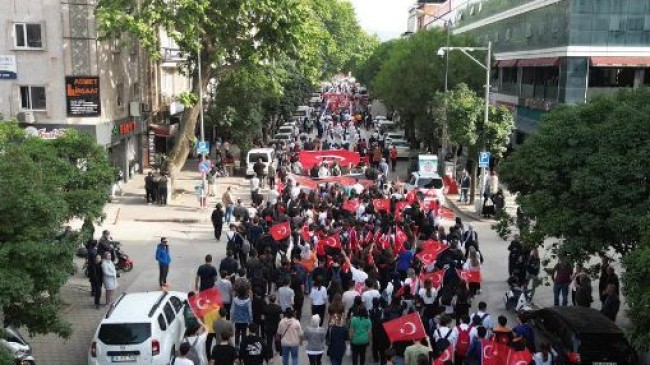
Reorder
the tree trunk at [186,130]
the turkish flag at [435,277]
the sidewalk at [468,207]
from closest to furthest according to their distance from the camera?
the turkish flag at [435,277], the sidewalk at [468,207], the tree trunk at [186,130]

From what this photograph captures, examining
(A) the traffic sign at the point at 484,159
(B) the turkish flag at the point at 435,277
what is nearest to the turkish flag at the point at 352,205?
(B) the turkish flag at the point at 435,277

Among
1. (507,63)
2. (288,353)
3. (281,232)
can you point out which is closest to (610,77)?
(507,63)

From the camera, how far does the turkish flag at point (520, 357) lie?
36.9 ft

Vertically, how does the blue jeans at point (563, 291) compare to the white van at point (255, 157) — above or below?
below

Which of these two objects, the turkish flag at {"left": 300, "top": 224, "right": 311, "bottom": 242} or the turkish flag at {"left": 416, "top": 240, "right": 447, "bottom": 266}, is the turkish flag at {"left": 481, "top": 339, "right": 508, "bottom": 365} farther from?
the turkish flag at {"left": 300, "top": 224, "right": 311, "bottom": 242}

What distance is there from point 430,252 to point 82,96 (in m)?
19.0

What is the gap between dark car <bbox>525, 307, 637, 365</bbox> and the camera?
1223 centimetres

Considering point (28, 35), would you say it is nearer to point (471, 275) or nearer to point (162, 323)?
point (162, 323)

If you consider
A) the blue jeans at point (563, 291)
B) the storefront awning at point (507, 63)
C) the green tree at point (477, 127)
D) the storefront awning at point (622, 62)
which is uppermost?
the storefront awning at point (507, 63)

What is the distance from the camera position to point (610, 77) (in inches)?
1547

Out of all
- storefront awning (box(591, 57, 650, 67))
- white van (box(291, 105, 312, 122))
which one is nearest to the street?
storefront awning (box(591, 57, 650, 67))

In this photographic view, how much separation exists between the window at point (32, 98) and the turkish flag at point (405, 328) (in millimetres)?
22732

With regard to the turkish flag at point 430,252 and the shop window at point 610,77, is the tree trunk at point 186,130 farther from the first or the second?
the shop window at point 610,77

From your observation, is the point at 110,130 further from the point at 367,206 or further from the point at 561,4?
the point at 561,4
